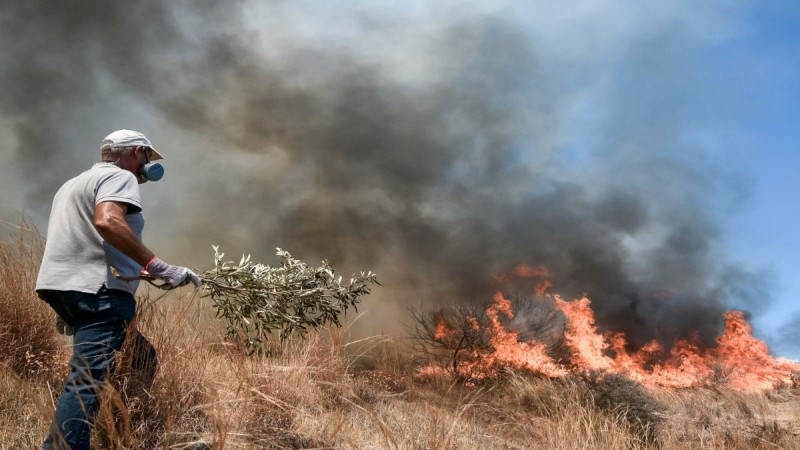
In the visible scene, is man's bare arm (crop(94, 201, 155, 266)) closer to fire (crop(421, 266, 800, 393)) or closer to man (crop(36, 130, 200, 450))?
man (crop(36, 130, 200, 450))

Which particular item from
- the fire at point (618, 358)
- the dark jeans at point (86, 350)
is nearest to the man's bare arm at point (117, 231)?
the dark jeans at point (86, 350)

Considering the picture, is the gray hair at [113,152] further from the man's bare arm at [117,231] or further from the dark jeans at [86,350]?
the dark jeans at [86,350]

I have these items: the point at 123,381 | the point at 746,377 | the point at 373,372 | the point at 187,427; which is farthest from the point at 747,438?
the point at 746,377

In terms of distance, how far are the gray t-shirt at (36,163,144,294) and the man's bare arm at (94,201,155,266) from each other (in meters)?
0.07

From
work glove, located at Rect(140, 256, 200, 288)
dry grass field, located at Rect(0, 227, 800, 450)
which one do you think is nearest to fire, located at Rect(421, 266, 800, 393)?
dry grass field, located at Rect(0, 227, 800, 450)

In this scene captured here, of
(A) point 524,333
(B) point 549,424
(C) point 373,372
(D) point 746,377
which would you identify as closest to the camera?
(B) point 549,424

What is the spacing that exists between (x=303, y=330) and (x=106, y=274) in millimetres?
1688

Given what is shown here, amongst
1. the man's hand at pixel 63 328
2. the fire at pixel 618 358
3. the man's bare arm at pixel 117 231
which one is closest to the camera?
the man's bare arm at pixel 117 231

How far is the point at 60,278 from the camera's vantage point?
3.59 metres

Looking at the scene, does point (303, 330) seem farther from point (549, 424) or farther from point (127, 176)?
point (549, 424)

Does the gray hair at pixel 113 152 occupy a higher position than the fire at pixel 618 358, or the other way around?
the fire at pixel 618 358

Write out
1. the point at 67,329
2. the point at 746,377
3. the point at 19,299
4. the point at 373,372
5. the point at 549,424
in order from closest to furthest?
the point at 67,329 < the point at 19,299 < the point at 549,424 < the point at 373,372 < the point at 746,377

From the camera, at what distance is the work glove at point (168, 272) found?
11.8ft

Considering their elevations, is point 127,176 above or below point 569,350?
below
